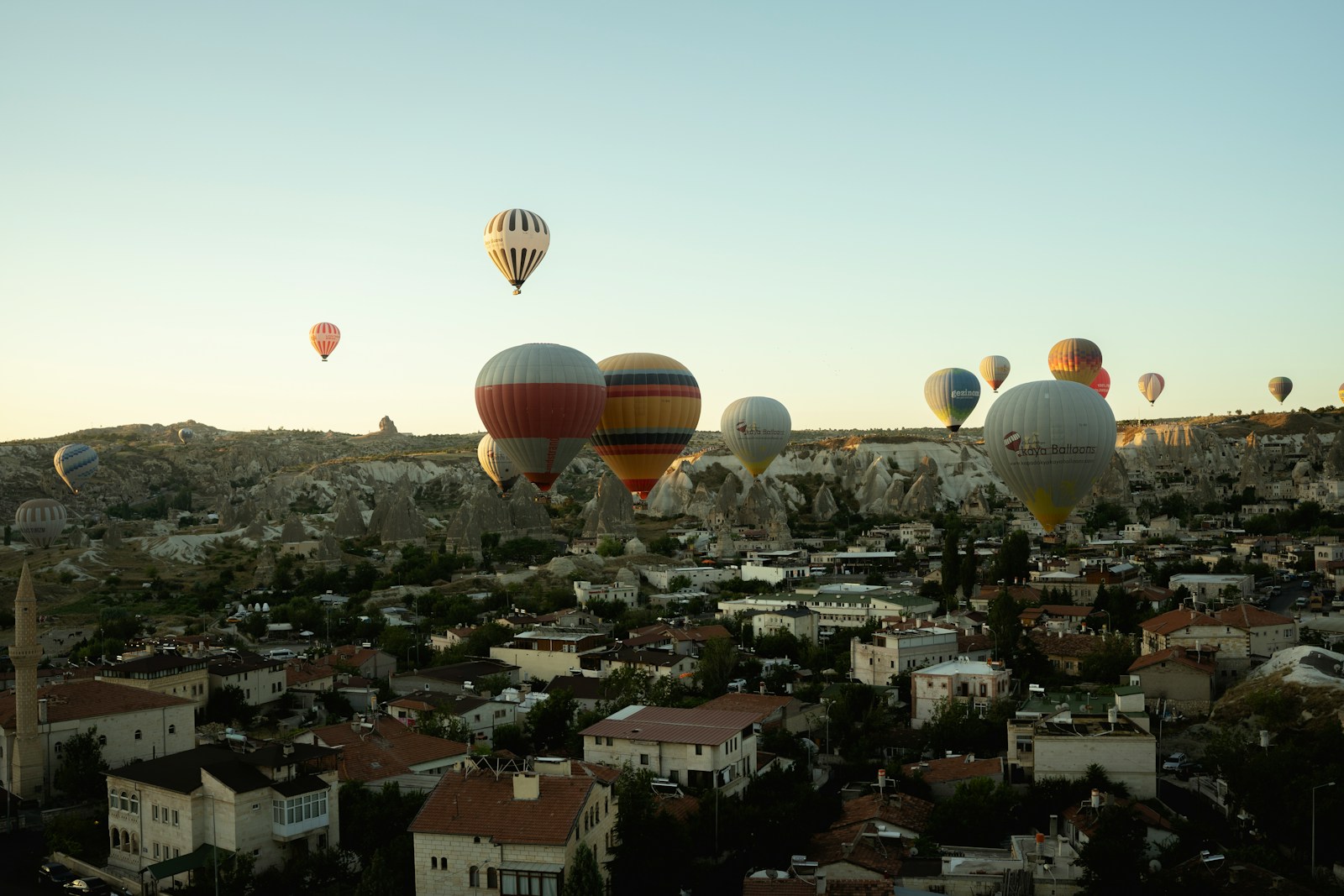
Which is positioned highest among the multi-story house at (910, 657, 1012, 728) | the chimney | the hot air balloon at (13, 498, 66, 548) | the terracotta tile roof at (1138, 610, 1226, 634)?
the hot air balloon at (13, 498, 66, 548)

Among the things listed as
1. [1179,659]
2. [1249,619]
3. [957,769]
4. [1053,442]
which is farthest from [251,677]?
[1249,619]

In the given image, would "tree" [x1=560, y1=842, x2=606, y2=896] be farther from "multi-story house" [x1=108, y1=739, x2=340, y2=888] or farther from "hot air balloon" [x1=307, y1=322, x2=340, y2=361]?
"hot air balloon" [x1=307, y1=322, x2=340, y2=361]

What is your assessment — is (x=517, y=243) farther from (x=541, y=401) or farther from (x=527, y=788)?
(x=527, y=788)

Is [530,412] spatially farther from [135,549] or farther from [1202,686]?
[135,549]

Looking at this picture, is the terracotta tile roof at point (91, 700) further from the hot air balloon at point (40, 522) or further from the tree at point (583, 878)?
the hot air balloon at point (40, 522)

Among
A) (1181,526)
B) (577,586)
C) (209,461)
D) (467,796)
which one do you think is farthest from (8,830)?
(209,461)

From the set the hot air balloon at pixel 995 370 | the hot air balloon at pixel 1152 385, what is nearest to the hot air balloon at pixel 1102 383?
the hot air balloon at pixel 995 370

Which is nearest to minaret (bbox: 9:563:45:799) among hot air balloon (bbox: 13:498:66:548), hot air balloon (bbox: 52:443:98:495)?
hot air balloon (bbox: 13:498:66:548)
